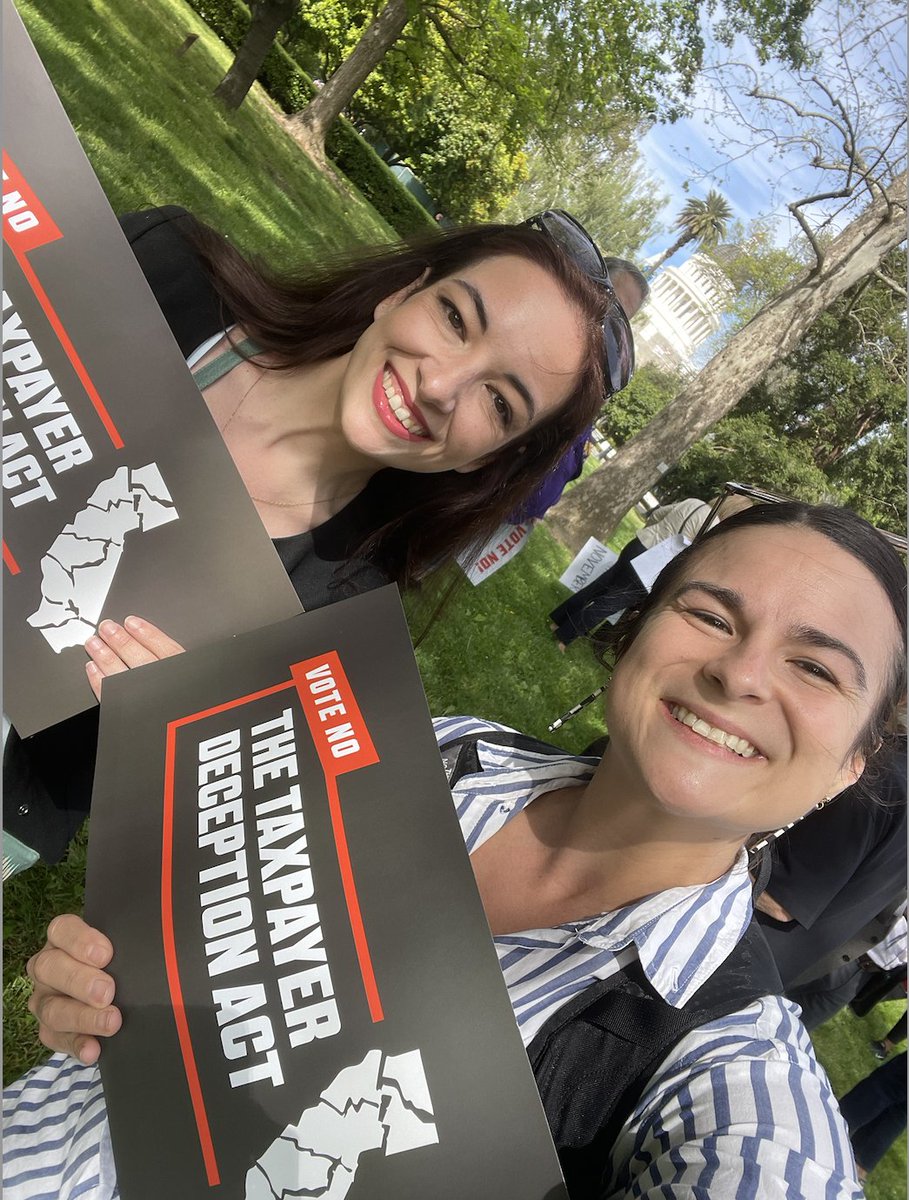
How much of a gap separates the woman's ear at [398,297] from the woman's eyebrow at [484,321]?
0.58 feet

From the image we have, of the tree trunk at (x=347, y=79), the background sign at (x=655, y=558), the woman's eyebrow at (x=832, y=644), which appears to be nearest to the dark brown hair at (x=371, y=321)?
the woman's eyebrow at (x=832, y=644)

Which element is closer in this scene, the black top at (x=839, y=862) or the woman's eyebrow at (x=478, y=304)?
the woman's eyebrow at (x=478, y=304)

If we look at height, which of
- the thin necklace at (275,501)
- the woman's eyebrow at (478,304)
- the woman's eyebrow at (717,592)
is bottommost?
the thin necklace at (275,501)

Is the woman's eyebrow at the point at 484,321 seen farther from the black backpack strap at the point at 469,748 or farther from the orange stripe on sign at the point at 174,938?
the orange stripe on sign at the point at 174,938

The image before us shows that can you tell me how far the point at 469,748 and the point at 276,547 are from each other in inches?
24.9

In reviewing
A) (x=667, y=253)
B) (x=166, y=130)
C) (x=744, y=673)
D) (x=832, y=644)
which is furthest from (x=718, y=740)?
(x=667, y=253)

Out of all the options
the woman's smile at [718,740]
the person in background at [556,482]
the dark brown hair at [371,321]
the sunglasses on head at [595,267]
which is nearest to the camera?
the woman's smile at [718,740]

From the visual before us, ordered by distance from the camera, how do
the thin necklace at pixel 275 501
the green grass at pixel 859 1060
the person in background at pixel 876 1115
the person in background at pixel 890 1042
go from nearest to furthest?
the thin necklace at pixel 275 501 → the person in background at pixel 876 1115 → the green grass at pixel 859 1060 → the person in background at pixel 890 1042

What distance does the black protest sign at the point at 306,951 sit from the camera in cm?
87

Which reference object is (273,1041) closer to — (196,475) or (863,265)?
(196,475)

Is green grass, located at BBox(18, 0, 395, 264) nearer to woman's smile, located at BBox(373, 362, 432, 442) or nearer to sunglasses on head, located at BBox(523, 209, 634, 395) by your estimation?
sunglasses on head, located at BBox(523, 209, 634, 395)

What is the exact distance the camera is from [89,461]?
126cm

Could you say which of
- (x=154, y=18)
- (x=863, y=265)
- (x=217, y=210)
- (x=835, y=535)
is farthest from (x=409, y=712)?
(x=154, y=18)

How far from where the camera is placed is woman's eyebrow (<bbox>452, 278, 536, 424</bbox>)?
1787mm
